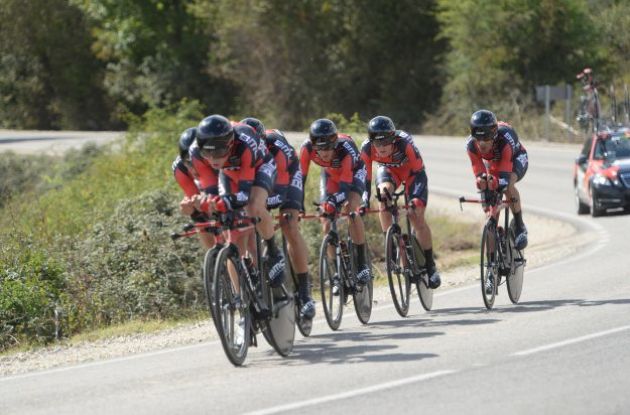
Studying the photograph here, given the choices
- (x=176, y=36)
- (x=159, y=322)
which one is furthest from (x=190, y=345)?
(x=176, y=36)

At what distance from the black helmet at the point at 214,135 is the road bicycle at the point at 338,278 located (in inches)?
94.3

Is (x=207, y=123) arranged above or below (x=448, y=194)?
above

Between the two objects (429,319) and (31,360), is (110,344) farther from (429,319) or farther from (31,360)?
(429,319)

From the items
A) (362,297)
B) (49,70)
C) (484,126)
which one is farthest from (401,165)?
(49,70)

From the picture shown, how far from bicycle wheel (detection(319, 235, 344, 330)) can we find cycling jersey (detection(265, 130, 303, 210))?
2.00 feet

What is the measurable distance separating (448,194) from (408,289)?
1884 cm

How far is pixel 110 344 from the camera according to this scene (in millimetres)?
12609

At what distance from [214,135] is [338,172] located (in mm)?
2851

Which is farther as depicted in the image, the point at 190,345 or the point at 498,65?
the point at 498,65

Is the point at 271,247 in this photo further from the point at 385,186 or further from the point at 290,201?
the point at 385,186

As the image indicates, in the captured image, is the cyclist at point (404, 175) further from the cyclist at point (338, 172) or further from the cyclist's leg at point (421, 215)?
the cyclist at point (338, 172)

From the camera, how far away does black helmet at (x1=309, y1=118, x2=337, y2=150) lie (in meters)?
11.8

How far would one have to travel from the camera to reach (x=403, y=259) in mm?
12789

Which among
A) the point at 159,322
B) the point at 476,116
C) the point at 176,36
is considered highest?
the point at 176,36
